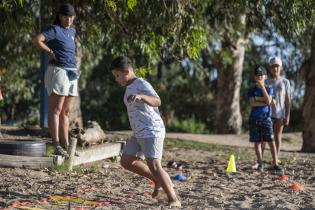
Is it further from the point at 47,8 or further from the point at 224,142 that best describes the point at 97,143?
the point at 224,142

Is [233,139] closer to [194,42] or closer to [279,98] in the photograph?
[194,42]

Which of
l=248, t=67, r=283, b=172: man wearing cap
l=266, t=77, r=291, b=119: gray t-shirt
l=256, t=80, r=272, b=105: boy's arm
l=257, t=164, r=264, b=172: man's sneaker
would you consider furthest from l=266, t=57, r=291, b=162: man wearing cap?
l=257, t=164, r=264, b=172: man's sneaker

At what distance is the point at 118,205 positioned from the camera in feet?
21.5

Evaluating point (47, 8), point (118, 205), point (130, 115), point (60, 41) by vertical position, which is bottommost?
point (118, 205)

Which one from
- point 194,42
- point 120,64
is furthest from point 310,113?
point 120,64

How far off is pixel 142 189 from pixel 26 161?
5.41 ft

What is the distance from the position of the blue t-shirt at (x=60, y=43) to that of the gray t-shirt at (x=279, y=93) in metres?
3.25

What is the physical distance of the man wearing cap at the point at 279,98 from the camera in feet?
33.6

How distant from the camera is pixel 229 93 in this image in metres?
20.4

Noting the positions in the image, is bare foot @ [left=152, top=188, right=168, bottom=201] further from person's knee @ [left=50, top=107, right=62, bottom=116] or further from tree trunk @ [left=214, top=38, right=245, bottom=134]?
tree trunk @ [left=214, top=38, right=245, bottom=134]

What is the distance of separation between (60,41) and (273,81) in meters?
3.52

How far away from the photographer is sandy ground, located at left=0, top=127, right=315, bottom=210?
6.64 meters

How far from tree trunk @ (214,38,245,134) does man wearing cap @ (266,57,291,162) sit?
928 cm

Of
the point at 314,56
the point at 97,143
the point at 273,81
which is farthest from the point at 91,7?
the point at 314,56
